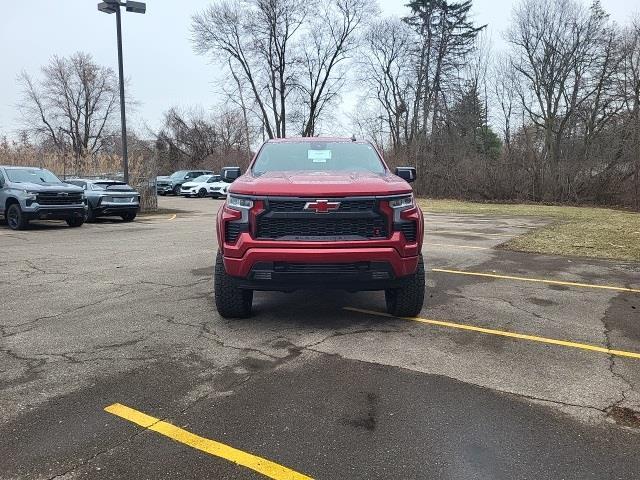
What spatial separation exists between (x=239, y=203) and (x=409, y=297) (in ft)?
6.56

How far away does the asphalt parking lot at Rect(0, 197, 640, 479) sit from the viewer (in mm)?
2830

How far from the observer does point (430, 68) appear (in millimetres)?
41000

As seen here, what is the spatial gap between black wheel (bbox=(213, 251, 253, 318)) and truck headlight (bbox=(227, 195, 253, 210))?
0.56 metres

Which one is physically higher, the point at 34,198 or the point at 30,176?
the point at 30,176

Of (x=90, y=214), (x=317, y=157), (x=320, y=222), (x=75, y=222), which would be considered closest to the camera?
(x=320, y=222)

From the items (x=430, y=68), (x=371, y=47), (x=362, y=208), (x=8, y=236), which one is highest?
(x=371, y=47)

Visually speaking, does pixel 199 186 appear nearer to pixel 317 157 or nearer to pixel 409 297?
pixel 317 157

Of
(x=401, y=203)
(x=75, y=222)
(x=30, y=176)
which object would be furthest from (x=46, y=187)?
(x=401, y=203)

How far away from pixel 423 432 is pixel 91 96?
6691cm

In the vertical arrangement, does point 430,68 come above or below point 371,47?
below

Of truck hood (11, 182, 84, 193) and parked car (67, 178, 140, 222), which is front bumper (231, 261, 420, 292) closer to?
truck hood (11, 182, 84, 193)

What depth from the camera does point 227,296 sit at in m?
5.22

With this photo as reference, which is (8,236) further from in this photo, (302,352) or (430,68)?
(430,68)

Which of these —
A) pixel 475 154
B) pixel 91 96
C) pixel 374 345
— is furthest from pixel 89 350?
pixel 91 96
